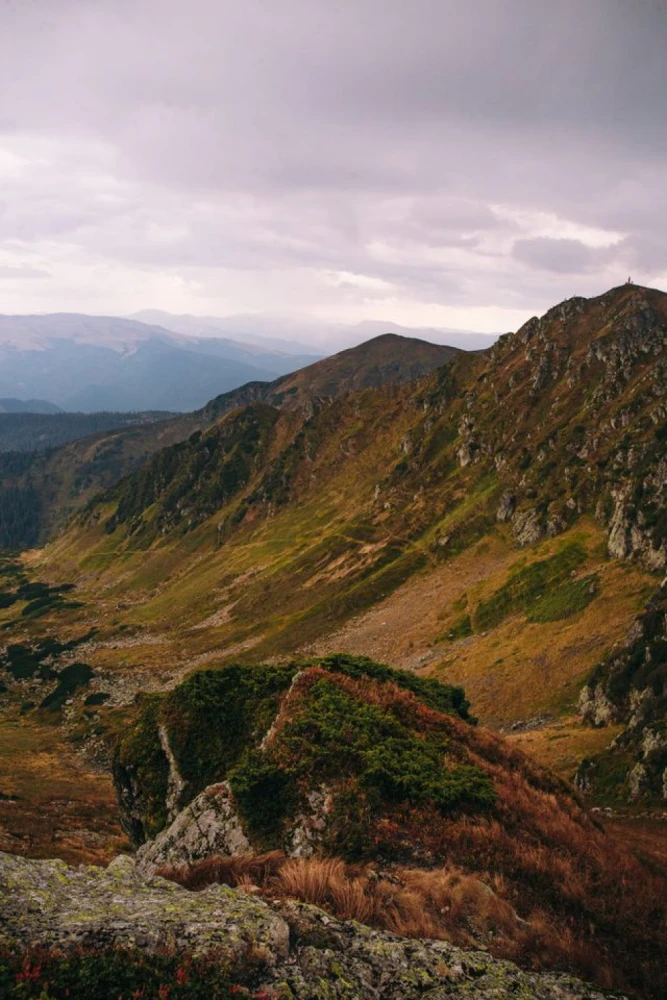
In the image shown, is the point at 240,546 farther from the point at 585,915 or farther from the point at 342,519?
the point at 585,915

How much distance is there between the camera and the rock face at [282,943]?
1007 cm

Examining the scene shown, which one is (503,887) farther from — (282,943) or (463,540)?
(463,540)

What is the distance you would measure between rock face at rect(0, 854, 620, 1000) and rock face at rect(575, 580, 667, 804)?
29806 mm

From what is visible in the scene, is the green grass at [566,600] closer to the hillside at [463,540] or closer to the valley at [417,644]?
the hillside at [463,540]

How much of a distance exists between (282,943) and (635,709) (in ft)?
143

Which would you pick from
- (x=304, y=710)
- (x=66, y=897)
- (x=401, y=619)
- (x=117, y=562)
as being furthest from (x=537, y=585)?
(x=117, y=562)

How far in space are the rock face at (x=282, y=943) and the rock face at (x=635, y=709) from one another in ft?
97.8

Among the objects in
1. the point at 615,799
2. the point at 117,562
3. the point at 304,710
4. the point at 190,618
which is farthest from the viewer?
the point at 117,562

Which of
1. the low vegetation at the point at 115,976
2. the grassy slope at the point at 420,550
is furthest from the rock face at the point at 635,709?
the low vegetation at the point at 115,976

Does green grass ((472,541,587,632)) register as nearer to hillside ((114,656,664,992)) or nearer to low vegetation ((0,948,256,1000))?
hillside ((114,656,664,992))

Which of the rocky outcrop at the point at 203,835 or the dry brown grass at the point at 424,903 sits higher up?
the dry brown grass at the point at 424,903

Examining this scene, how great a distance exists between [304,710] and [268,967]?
1032 cm

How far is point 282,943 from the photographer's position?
35.2 feet

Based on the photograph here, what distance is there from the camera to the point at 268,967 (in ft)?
33.4
